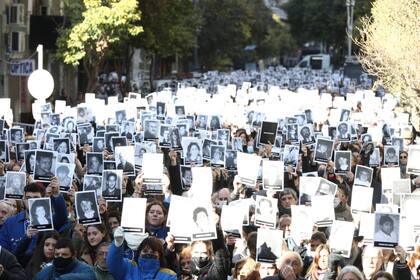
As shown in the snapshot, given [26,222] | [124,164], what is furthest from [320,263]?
[124,164]

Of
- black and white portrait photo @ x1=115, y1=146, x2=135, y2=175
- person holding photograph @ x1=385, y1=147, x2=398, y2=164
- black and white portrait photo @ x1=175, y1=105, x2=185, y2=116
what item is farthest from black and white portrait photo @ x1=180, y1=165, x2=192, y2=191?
black and white portrait photo @ x1=175, y1=105, x2=185, y2=116

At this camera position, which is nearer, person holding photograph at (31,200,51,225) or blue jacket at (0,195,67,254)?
person holding photograph at (31,200,51,225)

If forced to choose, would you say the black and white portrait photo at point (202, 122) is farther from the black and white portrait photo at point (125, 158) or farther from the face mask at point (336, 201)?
the face mask at point (336, 201)

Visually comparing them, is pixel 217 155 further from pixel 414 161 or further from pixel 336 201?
pixel 336 201

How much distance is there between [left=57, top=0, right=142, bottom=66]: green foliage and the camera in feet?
122

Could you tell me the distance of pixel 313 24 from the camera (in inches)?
3738

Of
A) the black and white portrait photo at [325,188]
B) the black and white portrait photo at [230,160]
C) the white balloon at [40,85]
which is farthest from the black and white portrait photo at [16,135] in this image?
the white balloon at [40,85]

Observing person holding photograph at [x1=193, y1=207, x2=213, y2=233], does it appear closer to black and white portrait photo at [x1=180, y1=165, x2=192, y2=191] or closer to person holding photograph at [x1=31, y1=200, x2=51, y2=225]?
person holding photograph at [x1=31, y1=200, x2=51, y2=225]

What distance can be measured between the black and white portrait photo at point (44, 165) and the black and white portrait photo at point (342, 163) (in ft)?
14.5

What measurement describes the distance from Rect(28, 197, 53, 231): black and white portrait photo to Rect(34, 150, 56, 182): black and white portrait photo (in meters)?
3.09

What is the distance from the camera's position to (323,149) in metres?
18.4

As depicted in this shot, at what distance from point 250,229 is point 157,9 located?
32.1 m

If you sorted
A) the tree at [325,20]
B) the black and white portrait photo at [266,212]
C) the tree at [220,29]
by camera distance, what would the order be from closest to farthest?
1. the black and white portrait photo at [266,212]
2. the tree at [220,29]
3. the tree at [325,20]

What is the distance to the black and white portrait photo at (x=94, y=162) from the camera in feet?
52.1
